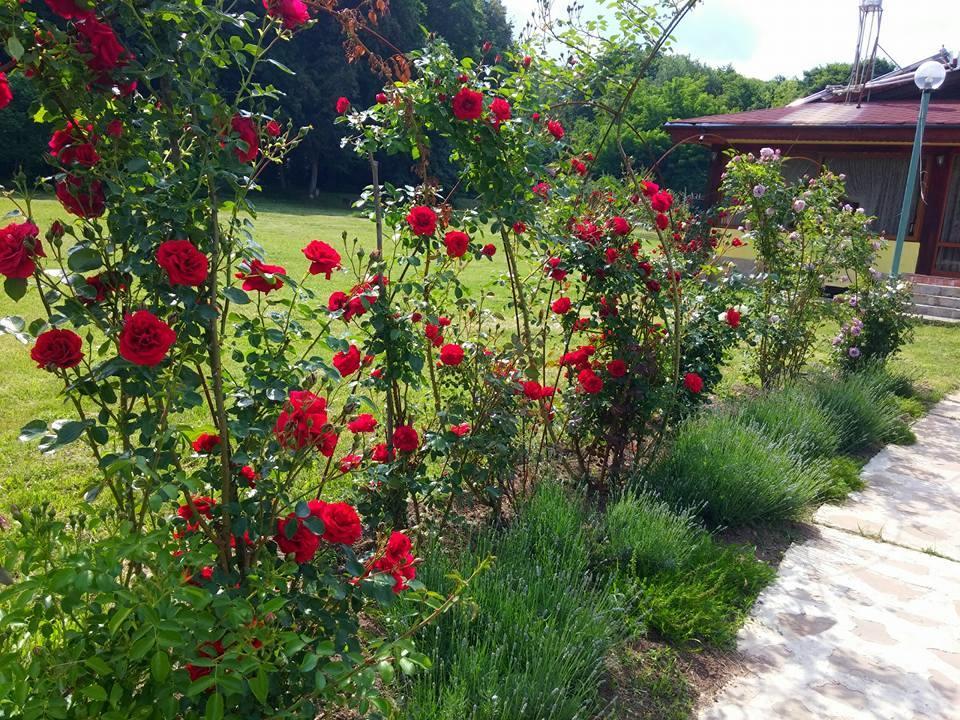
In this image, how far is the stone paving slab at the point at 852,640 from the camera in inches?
94.5

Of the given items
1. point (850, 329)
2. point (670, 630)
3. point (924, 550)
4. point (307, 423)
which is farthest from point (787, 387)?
point (307, 423)

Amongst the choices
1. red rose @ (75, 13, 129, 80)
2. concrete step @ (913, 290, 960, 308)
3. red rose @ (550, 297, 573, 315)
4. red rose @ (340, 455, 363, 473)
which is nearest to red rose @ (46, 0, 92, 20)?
red rose @ (75, 13, 129, 80)

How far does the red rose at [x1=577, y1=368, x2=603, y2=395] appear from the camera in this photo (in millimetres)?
3403

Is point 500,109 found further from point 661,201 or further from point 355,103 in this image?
point 355,103

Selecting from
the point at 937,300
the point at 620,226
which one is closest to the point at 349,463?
the point at 620,226

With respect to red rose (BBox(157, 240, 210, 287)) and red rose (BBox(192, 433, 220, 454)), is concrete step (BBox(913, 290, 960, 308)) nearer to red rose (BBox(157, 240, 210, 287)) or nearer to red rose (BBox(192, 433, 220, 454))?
red rose (BBox(192, 433, 220, 454))

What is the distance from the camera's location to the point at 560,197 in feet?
11.7

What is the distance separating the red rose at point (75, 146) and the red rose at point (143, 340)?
41cm

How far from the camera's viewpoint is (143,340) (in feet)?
4.58

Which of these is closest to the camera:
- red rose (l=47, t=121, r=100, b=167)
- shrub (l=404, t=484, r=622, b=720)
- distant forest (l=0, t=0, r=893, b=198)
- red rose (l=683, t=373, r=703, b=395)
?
red rose (l=47, t=121, r=100, b=167)

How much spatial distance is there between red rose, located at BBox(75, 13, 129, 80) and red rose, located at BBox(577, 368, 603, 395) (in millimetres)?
2377

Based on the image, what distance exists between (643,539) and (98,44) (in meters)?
2.40

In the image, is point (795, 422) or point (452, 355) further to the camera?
point (795, 422)

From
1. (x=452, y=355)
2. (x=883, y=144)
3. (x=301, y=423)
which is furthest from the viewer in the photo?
(x=883, y=144)
